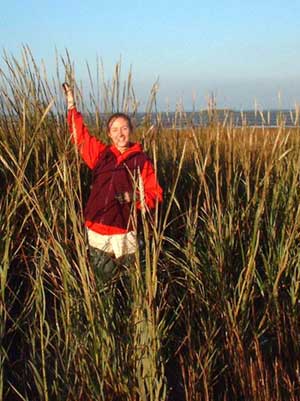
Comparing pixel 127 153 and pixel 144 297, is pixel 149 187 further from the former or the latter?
pixel 144 297

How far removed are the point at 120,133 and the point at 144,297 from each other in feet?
3.89

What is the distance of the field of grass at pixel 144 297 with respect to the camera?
1.62 m

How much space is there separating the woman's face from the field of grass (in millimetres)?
345

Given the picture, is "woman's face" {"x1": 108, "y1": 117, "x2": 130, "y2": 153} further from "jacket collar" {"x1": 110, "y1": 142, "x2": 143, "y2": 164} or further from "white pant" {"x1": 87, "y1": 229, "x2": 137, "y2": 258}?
"white pant" {"x1": 87, "y1": 229, "x2": 137, "y2": 258}

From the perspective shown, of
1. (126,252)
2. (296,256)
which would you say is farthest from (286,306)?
(126,252)

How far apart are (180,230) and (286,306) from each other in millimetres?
784

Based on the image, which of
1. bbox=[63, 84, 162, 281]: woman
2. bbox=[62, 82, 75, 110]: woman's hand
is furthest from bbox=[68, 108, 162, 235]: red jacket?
bbox=[62, 82, 75, 110]: woman's hand

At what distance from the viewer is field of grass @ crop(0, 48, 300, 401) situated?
1.62 meters

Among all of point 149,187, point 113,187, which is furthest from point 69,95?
point 149,187

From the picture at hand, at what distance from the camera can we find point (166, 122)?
378 cm

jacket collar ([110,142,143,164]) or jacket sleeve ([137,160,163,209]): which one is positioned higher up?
jacket collar ([110,142,143,164])

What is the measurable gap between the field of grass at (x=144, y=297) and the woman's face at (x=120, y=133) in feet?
1.13

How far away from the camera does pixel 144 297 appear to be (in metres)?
1.58

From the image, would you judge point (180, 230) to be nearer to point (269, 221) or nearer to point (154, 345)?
point (269, 221)
